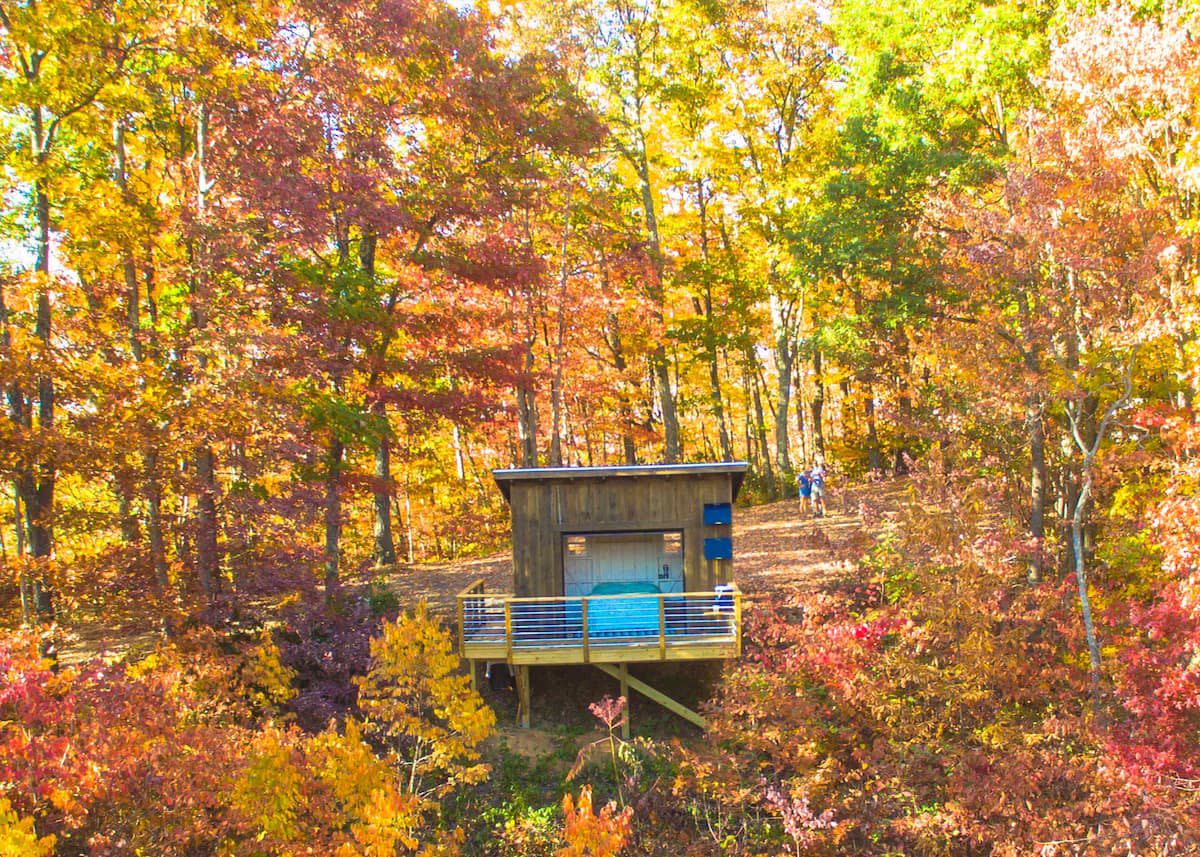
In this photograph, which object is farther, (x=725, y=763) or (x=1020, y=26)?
(x=1020, y=26)

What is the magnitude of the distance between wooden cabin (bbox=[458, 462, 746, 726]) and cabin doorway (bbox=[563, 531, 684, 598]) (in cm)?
2

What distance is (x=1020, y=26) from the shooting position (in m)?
12.2

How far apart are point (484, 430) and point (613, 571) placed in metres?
5.49

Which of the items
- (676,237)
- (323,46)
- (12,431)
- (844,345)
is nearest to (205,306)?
(12,431)

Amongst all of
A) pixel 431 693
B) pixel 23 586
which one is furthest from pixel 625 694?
pixel 23 586

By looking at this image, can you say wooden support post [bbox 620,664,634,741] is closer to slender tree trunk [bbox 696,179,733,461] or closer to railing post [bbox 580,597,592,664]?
railing post [bbox 580,597,592,664]

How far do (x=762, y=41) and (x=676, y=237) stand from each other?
587 centimetres

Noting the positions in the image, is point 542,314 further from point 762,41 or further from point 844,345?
point 762,41

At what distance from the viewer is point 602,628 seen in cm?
1176

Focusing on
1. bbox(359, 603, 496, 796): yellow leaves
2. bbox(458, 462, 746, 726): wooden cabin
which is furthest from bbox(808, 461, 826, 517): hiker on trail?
bbox(359, 603, 496, 796): yellow leaves

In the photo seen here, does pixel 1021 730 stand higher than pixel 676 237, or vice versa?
pixel 676 237

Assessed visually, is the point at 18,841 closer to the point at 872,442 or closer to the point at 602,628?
the point at 602,628

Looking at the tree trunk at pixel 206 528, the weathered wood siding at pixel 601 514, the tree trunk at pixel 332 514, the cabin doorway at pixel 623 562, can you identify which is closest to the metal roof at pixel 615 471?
the weathered wood siding at pixel 601 514

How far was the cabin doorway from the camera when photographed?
41.6 feet
